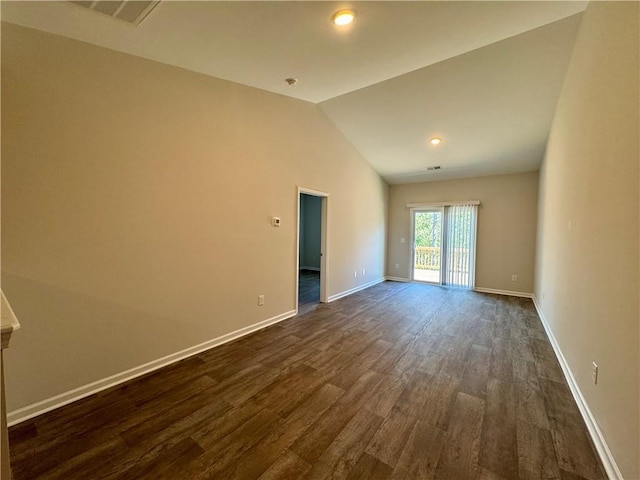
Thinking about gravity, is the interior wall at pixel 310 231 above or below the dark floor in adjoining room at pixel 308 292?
above

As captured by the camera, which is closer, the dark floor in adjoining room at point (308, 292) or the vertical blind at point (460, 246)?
the dark floor in adjoining room at point (308, 292)

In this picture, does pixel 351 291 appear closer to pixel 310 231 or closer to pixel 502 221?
pixel 502 221

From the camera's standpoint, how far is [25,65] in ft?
5.94

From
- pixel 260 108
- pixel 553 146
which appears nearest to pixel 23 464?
pixel 260 108

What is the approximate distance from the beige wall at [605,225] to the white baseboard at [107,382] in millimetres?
3176

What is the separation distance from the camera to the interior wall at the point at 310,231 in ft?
29.0

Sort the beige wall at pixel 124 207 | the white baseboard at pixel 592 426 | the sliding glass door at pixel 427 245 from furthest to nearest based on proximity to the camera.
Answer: the sliding glass door at pixel 427 245 → the beige wall at pixel 124 207 → the white baseboard at pixel 592 426

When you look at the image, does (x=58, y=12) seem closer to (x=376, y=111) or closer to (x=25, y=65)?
(x=25, y=65)

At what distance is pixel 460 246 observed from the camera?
6.18 m

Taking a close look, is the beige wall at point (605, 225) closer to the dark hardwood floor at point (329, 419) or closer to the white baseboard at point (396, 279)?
the dark hardwood floor at point (329, 419)

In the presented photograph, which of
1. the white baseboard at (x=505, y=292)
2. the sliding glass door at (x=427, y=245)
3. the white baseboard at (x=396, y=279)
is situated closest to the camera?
the white baseboard at (x=505, y=292)

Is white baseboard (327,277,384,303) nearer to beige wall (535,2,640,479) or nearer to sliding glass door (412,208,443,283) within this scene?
sliding glass door (412,208,443,283)

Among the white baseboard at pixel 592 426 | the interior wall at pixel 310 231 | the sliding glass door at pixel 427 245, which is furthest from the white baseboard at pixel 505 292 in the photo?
the interior wall at pixel 310 231

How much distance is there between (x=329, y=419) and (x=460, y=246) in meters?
5.46
